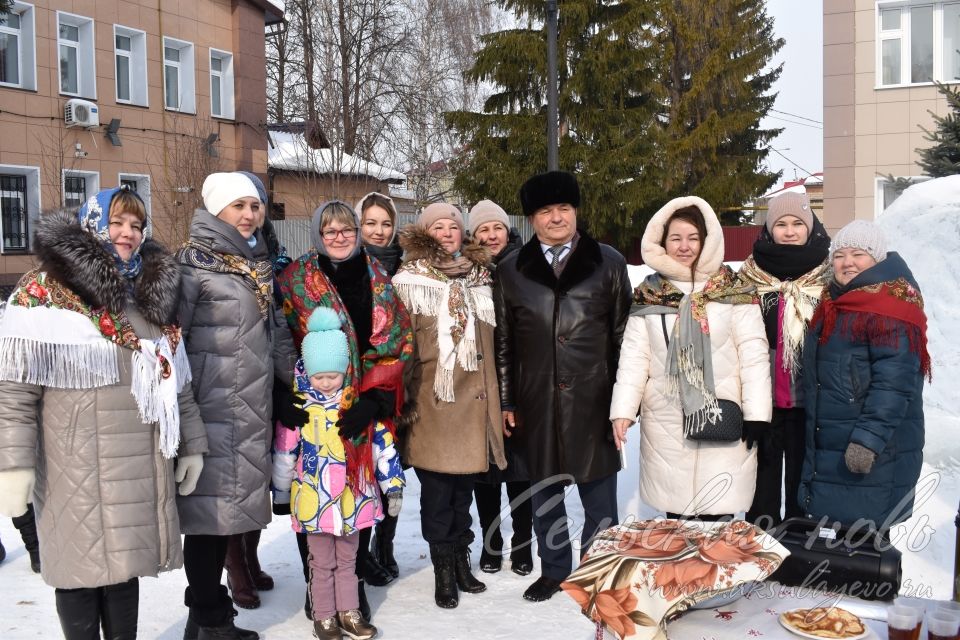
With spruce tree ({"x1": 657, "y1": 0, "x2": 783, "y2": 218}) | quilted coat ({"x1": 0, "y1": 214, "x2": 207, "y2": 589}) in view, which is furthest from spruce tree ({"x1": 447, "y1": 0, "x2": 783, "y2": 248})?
quilted coat ({"x1": 0, "y1": 214, "x2": 207, "y2": 589})

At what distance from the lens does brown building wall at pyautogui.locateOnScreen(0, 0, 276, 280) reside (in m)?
15.8

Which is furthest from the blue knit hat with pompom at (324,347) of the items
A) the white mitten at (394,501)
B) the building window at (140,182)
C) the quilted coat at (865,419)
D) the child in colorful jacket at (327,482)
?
the building window at (140,182)

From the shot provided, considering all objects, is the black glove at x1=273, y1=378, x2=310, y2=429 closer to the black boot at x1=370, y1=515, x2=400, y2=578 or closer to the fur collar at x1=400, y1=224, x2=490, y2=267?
the fur collar at x1=400, y1=224, x2=490, y2=267

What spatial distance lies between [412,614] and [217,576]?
3.25 feet

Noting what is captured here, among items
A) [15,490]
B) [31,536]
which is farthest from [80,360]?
[31,536]

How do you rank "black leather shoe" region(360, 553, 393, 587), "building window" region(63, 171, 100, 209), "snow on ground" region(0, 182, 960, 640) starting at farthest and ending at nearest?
1. "building window" region(63, 171, 100, 209)
2. "black leather shoe" region(360, 553, 393, 587)
3. "snow on ground" region(0, 182, 960, 640)

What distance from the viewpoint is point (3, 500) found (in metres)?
2.91

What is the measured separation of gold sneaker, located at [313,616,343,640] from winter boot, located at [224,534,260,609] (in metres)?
0.60

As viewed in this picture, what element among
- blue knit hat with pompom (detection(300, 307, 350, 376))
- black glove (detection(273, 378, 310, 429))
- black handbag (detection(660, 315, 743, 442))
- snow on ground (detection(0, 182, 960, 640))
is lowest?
snow on ground (detection(0, 182, 960, 640))

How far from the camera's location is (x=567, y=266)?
4145 mm

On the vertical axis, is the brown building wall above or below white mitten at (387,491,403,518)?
above

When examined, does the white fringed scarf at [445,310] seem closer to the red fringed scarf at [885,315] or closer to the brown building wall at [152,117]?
the red fringed scarf at [885,315]

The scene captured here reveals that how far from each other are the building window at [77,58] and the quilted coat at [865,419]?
1714 centimetres


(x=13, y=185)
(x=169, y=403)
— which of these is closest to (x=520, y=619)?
(x=169, y=403)
